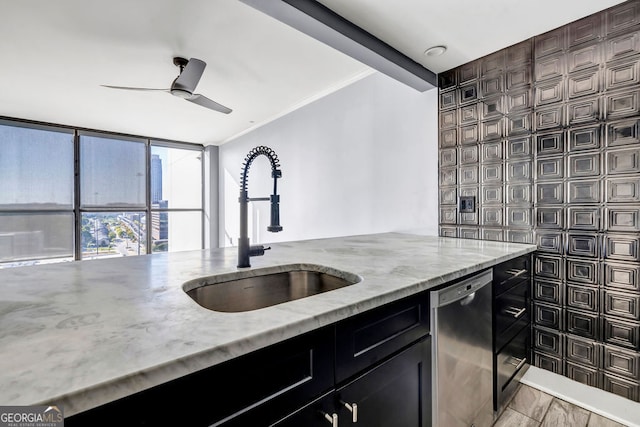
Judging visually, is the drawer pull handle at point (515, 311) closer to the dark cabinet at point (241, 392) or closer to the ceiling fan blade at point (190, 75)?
the dark cabinet at point (241, 392)

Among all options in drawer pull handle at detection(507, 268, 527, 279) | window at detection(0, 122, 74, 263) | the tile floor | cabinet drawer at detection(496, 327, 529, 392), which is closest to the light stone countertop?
drawer pull handle at detection(507, 268, 527, 279)

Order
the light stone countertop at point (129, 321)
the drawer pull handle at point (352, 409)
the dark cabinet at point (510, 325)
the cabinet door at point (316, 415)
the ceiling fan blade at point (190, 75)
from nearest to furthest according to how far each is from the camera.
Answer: the light stone countertop at point (129, 321) < the cabinet door at point (316, 415) < the drawer pull handle at point (352, 409) < the dark cabinet at point (510, 325) < the ceiling fan blade at point (190, 75)

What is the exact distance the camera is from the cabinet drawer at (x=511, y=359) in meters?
1.52

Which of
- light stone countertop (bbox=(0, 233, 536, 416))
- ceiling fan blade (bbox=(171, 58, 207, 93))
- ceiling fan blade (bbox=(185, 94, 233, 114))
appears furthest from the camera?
ceiling fan blade (bbox=(185, 94, 233, 114))

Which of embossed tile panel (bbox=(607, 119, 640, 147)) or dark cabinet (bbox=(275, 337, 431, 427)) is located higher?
embossed tile panel (bbox=(607, 119, 640, 147))

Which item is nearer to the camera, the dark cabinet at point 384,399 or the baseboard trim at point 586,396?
the dark cabinet at point 384,399

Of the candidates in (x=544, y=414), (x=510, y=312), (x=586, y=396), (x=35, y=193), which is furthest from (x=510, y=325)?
(x=35, y=193)

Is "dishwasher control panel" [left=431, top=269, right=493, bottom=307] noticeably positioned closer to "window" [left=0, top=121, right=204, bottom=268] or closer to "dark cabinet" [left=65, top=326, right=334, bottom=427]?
"dark cabinet" [left=65, top=326, right=334, bottom=427]

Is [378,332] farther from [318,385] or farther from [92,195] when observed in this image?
[92,195]

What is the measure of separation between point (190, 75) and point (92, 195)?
4031 mm

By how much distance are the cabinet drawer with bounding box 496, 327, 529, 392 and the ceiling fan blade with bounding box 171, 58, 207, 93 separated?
294cm

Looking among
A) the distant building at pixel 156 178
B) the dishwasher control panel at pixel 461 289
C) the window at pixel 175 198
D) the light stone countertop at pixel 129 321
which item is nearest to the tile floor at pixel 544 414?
the dishwasher control panel at pixel 461 289

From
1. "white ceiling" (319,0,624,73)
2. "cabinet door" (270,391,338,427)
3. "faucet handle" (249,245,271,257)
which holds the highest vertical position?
"white ceiling" (319,0,624,73)

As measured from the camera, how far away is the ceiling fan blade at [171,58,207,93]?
242 centimetres
